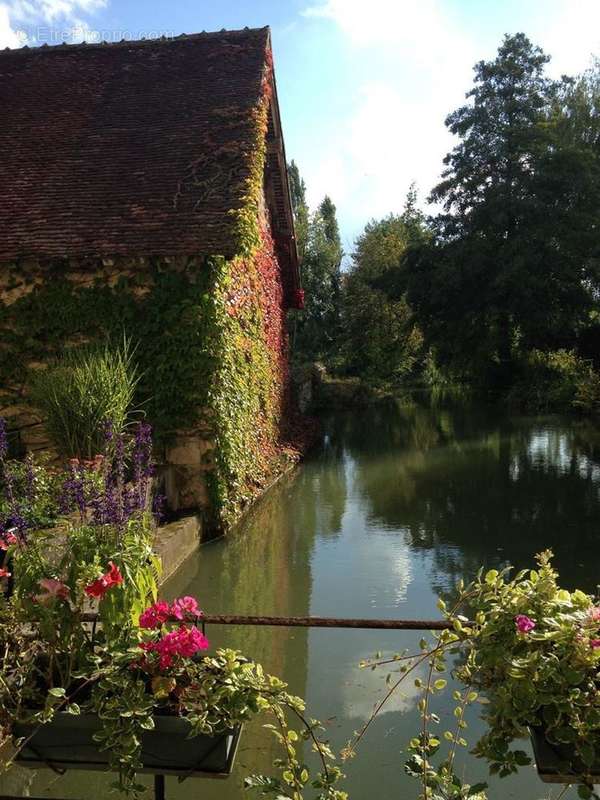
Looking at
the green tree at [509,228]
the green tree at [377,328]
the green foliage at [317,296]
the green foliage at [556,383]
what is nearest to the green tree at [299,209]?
the green foliage at [317,296]

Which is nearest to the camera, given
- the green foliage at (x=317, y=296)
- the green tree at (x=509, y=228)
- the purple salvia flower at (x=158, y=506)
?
the purple salvia flower at (x=158, y=506)

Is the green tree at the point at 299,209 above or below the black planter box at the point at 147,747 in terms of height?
above

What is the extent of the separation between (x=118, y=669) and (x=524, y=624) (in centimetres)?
120

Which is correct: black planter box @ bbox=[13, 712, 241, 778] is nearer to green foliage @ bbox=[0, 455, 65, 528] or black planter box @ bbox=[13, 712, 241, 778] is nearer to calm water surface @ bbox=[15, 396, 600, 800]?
calm water surface @ bbox=[15, 396, 600, 800]

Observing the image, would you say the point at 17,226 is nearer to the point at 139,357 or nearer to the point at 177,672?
the point at 139,357

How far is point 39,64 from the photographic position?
1237cm

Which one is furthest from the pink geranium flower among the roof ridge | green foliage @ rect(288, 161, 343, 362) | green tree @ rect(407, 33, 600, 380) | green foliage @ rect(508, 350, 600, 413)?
green foliage @ rect(288, 161, 343, 362)

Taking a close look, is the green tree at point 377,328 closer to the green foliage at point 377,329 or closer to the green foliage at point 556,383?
the green foliage at point 377,329

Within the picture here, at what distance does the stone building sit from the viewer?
7.64 metres

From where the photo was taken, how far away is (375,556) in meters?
6.83

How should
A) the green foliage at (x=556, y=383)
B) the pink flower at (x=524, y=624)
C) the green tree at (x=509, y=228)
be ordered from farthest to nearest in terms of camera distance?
the green tree at (x=509, y=228), the green foliage at (x=556, y=383), the pink flower at (x=524, y=624)

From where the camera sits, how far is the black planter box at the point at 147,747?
73.3 inches

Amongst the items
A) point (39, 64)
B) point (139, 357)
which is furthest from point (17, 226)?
point (39, 64)

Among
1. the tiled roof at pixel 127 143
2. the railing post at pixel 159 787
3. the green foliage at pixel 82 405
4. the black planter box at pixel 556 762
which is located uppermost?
A: the tiled roof at pixel 127 143
